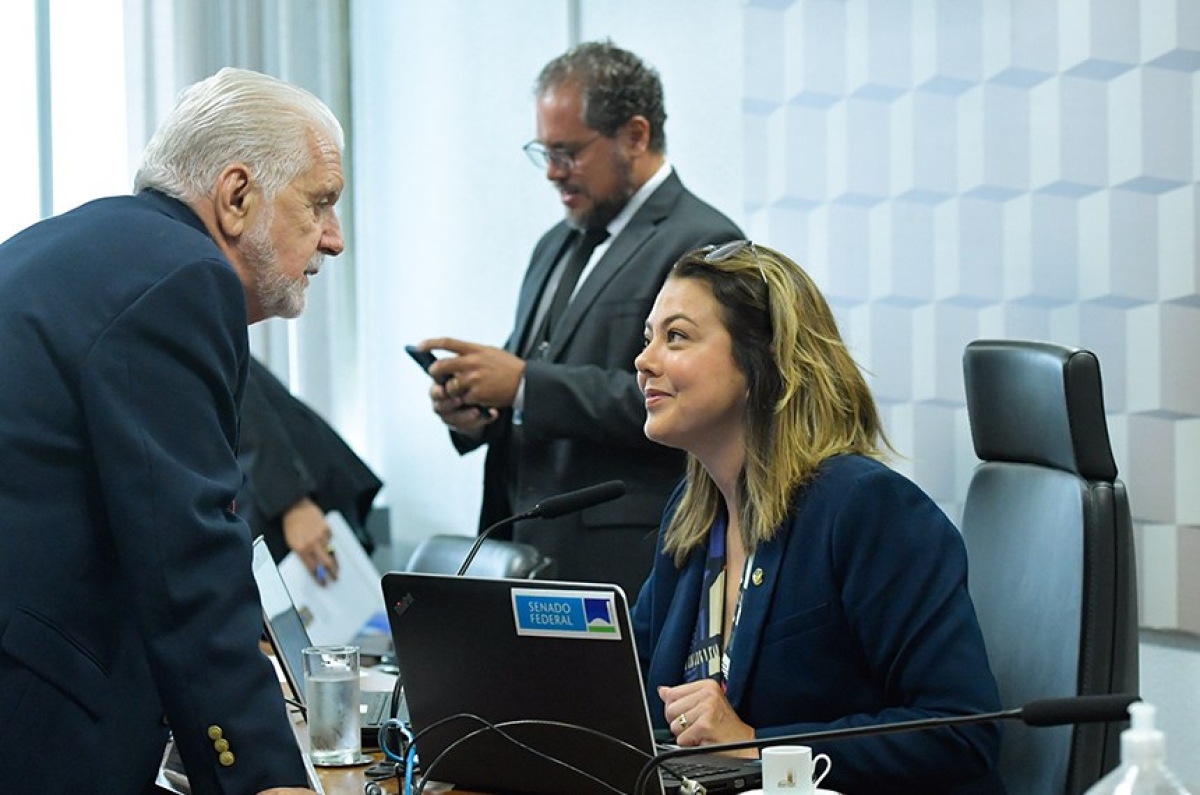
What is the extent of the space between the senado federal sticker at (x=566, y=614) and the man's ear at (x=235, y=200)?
557mm


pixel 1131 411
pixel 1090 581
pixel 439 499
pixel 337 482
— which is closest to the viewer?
pixel 1090 581

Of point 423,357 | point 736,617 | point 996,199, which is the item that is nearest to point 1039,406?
point 736,617

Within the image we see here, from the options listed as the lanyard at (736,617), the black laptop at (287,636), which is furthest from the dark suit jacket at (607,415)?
the lanyard at (736,617)

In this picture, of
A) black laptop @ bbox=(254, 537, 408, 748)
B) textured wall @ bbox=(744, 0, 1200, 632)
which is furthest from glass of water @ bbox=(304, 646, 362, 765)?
textured wall @ bbox=(744, 0, 1200, 632)

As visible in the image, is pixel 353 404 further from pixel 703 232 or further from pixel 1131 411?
pixel 1131 411

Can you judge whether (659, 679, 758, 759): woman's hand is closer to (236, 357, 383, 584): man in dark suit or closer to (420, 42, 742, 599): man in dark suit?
(420, 42, 742, 599): man in dark suit

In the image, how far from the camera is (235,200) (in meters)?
1.77

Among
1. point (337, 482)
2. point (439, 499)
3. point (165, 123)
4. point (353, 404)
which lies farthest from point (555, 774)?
point (353, 404)

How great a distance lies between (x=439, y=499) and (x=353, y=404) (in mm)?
518

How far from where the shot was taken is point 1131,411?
96.3 inches

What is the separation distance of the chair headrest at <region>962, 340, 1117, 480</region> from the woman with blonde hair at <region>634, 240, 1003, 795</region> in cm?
15

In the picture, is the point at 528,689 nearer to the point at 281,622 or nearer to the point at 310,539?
the point at 281,622

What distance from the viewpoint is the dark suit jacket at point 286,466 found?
12.7ft

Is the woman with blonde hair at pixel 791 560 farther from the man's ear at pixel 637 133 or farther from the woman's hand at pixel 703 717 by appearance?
the man's ear at pixel 637 133
